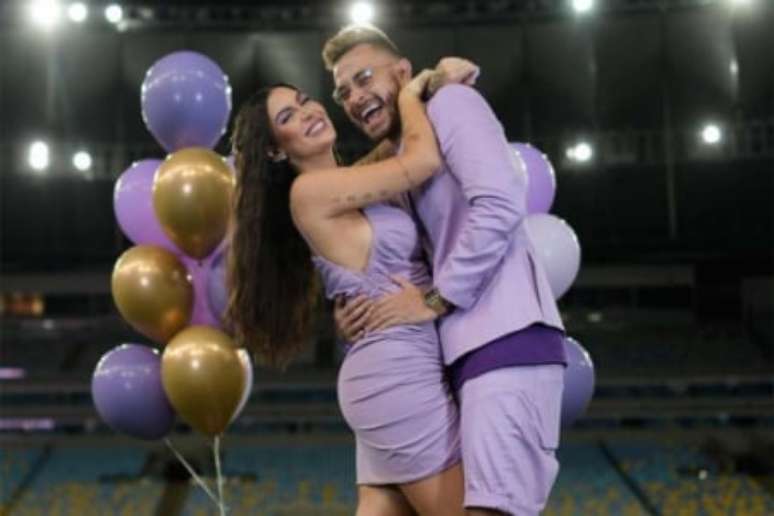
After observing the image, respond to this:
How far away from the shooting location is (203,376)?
313 centimetres

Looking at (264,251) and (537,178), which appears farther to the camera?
(537,178)

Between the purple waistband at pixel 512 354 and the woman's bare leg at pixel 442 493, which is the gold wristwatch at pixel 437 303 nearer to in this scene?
the purple waistband at pixel 512 354

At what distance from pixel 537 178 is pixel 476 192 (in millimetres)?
1776

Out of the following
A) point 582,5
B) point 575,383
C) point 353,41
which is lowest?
point 575,383

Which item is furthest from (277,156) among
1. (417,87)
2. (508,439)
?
(508,439)

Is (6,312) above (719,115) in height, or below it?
below

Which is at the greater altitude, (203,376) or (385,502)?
(385,502)

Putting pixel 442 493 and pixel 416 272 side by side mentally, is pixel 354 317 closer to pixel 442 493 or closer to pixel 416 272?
pixel 416 272

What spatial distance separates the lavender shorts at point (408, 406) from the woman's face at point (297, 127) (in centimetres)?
36

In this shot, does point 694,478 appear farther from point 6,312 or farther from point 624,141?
point 6,312

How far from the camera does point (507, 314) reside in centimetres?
159

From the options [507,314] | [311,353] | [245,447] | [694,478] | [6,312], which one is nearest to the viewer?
[507,314]

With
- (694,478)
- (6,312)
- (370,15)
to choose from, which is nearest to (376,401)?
(694,478)

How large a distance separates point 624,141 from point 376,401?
27.1 feet
